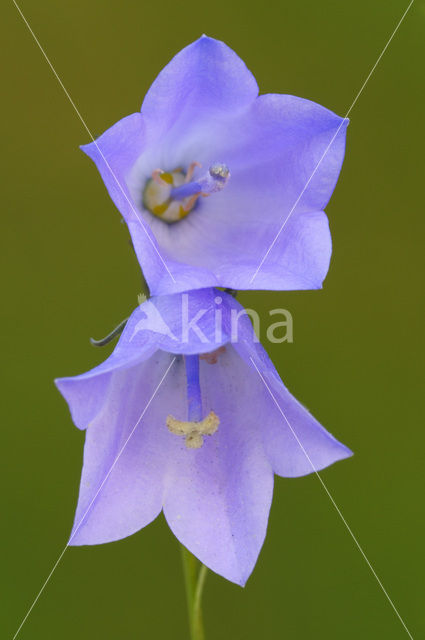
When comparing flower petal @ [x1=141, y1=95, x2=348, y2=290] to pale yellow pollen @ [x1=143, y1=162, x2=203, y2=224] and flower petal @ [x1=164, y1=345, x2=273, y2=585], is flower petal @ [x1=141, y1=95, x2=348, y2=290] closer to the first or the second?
pale yellow pollen @ [x1=143, y1=162, x2=203, y2=224]

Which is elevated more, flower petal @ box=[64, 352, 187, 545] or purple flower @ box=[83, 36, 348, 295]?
purple flower @ box=[83, 36, 348, 295]

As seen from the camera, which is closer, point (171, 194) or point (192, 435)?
point (192, 435)

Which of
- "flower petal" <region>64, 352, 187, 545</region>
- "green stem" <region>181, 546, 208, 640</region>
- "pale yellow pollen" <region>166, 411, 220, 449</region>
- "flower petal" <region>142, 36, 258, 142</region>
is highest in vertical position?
"flower petal" <region>142, 36, 258, 142</region>

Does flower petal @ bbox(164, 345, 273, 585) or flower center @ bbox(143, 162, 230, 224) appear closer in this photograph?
flower petal @ bbox(164, 345, 273, 585)

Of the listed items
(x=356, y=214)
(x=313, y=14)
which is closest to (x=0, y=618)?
(x=356, y=214)

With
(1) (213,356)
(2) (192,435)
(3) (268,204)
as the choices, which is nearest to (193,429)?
(2) (192,435)

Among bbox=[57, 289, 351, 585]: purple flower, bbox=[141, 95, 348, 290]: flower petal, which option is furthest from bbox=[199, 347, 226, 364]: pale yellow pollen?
bbox=[141, 95, 348, 290]: flower petal

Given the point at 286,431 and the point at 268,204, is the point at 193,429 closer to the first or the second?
the point at 286,431
